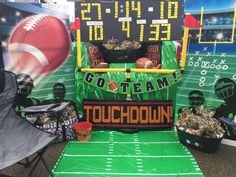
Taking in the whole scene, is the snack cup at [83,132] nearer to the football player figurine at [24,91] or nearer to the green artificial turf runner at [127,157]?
the green artificial turf runner at [127,157]

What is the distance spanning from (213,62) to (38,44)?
198 cm

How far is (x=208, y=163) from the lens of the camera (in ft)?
7.48

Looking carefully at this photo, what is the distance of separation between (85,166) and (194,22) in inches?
71.2

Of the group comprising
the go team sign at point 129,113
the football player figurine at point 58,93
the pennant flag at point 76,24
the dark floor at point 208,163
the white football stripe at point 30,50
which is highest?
the pennant flag at point 76,24

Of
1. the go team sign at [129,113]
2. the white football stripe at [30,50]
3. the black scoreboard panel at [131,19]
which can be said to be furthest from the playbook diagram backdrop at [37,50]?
the go team sign at [129,113]

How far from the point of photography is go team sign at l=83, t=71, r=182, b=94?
2812 mm

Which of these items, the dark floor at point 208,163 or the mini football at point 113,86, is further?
the mini football at point 113,86

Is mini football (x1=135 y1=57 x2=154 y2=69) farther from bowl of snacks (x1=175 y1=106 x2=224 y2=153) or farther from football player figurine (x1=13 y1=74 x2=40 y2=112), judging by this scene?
football player figurine (x1=13 y1=74 x2=40 y2=112)

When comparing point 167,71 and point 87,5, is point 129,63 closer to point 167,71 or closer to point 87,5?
point 167,71

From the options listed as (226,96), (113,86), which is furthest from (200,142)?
(113,86)

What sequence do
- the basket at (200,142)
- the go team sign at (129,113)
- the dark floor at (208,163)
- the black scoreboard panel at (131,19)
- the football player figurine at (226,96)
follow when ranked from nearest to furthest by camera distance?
the dark floor at (208,163), the basket at (200,142), the football player figurine at (226,96), the black scoreboard panel at (131,19), the go team sign at (129,113)

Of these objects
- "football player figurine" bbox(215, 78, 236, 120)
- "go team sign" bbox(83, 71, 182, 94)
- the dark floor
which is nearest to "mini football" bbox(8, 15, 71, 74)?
"go team sign" bbox(83, 71, 182, 94)

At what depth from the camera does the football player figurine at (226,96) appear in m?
2.57

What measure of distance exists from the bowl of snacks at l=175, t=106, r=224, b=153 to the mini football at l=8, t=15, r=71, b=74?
1.62 m
